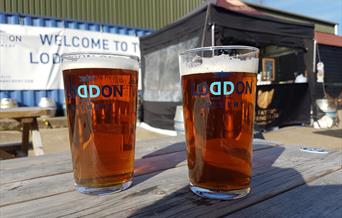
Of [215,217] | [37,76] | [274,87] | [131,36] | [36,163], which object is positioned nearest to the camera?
[215,217]

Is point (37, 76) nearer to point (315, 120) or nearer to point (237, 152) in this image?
point (315, 120)

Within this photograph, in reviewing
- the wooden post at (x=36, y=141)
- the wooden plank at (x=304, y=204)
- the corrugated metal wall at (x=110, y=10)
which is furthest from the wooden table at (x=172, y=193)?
the corrugated metal wall at (x=110, y=10)

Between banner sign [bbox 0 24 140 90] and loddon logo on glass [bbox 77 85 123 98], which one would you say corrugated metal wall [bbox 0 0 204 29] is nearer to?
banner sign [bbox 0 24 140 90]

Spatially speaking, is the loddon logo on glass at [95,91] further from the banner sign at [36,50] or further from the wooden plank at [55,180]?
the banner sign at [36,50]

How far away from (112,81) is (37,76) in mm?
5675

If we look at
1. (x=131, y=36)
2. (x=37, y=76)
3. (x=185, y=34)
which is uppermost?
(x=131, y=36)

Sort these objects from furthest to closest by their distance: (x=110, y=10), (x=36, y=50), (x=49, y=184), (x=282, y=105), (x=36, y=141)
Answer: (x=110, y=10)
(x=36, y=50)
(x=282, y=105)
(x=36, y=141)
(x=49, y=184)

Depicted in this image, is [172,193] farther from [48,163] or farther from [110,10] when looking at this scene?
[110,10]

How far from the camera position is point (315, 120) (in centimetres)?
485

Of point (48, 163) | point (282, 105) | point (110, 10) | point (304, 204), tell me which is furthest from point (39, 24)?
point (304, 204)

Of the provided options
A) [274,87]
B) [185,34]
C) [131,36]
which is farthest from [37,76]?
[274,87]

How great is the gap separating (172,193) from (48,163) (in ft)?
1.43

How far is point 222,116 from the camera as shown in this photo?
18.0 inches

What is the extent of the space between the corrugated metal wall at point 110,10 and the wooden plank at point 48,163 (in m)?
5.00
